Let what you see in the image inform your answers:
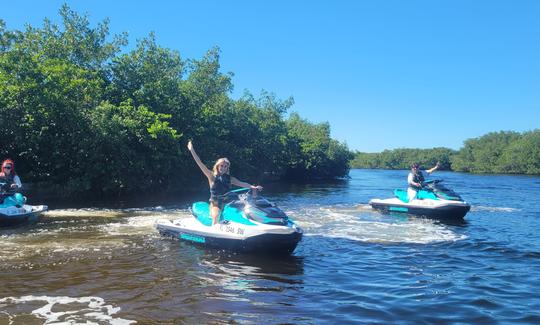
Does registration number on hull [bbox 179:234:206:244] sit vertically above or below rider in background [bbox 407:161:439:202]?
below

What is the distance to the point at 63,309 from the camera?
559cm

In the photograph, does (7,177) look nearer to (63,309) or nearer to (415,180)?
(63,309)

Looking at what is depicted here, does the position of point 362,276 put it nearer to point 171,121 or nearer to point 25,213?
point 25,213

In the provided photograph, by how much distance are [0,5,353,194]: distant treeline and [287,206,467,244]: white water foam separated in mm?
9829

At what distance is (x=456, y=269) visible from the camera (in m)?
8.38

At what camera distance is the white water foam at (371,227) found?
11600 millimetres

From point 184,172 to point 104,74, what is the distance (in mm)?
7812

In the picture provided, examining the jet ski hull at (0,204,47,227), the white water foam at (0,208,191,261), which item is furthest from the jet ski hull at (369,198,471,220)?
the jet ski hull at (0,204,47,227)

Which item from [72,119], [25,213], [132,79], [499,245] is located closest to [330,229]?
[499,245]

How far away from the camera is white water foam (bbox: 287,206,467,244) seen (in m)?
11.6

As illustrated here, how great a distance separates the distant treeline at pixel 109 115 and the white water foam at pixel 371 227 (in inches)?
387

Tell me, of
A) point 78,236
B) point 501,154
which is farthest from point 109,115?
point 501,154

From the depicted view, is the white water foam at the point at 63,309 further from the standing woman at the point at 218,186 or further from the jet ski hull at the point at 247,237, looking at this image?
the standing woman at the point at 218,186

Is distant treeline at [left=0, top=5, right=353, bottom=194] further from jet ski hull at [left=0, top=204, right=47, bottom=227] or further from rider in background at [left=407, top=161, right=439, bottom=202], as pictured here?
rider in background at [left=407, top=161, right=439, bottom=202]
